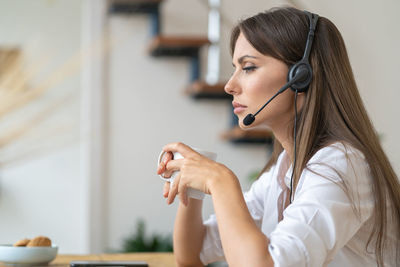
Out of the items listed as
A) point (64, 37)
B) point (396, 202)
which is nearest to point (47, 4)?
point (64, 37)

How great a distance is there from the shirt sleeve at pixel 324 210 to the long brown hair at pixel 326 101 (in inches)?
1.7

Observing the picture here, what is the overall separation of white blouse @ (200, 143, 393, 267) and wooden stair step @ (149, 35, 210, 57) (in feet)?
6.42

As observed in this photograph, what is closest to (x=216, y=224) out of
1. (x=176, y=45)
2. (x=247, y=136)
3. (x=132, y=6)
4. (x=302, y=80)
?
(x=302, y=80)

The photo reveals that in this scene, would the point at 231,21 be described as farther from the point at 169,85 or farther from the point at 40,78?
the point at 40,78

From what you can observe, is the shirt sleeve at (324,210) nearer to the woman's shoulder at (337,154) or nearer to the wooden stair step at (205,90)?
the woman's shoulder at (337,154)

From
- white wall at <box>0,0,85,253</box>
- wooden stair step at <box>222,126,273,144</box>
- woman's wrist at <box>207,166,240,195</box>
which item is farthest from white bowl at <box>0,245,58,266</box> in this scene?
white wall at <box>0,0,85,253</box>

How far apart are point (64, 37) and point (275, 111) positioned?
9.35 feet

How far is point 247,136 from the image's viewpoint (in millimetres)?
2930

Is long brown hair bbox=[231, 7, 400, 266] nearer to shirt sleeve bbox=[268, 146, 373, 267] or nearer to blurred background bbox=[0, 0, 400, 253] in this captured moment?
shirt sleeve bbox=[268, 146, 373, 267]

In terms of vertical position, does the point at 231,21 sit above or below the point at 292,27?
above

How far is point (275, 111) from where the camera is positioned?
1.00m

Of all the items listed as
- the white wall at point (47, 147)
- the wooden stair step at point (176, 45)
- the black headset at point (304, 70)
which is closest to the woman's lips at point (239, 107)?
the black headset at point (304, 70)

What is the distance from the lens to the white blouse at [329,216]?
0.76 metres

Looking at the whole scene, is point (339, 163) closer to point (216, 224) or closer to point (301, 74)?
point (301, 74)
